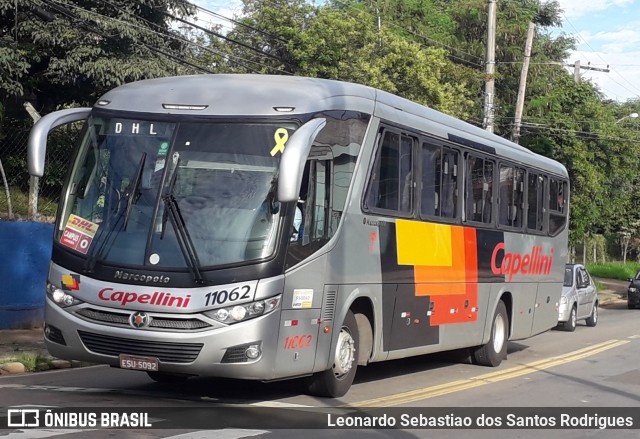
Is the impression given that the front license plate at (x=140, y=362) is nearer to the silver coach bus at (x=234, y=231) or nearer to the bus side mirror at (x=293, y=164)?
the silver coach bus at (x=234, y=231)

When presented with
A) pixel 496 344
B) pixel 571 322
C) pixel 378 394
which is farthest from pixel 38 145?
pixel 571 322

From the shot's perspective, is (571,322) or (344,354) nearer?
(344,354)

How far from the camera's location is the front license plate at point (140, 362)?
8.52m

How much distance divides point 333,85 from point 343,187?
3.76ft

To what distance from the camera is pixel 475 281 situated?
1377cm

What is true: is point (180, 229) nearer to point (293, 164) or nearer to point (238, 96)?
point (293, 164)

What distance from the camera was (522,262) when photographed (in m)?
15.9

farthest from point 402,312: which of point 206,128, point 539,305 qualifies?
point 539,305

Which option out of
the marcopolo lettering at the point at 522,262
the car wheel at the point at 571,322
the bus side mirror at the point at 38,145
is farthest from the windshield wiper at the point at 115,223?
the car wheel at the point at 571,322

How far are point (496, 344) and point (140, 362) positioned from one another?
7.84 m

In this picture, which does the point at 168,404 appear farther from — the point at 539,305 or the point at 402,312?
the point at 539,305

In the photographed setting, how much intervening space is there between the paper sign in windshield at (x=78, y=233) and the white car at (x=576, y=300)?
15.0 meters

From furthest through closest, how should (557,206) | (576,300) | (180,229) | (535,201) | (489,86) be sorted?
1. (489,86)
2. (576,300)
3. (557,206)
4. (535,201)
5. (180,229)

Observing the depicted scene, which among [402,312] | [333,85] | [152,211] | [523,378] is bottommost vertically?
[523,378]
